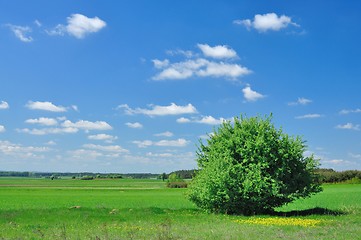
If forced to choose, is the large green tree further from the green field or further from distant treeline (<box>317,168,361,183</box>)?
distant treeline (<box>317,168,361,183</box>)

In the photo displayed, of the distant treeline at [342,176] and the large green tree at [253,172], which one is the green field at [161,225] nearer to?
the large green tree at [253,172]

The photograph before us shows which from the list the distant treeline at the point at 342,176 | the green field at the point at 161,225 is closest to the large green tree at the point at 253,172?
the green field at the point at 161,225

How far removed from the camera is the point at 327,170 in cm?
12850

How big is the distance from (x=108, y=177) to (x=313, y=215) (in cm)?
16663

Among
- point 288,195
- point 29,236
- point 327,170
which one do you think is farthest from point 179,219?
point 327,170

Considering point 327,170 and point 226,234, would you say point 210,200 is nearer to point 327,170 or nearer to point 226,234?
point 226,234

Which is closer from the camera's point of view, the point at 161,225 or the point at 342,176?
the point at 161,225

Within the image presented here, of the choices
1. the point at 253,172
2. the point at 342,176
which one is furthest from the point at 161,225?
the point at 342,176

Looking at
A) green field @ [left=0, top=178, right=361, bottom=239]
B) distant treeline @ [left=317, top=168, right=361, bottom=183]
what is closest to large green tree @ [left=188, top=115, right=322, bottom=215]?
green field @ [left=0, top=178, right=361, bottom=239]

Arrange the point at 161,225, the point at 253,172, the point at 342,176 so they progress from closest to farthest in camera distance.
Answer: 1. the point at 161,225
2. the point at 253,172
3. the point at 342,176

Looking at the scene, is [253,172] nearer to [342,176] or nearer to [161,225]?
[161,225]

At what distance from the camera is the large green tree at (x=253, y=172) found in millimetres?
39969

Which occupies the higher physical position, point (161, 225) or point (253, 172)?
point (253, 172)

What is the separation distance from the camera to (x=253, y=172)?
1581 inches
